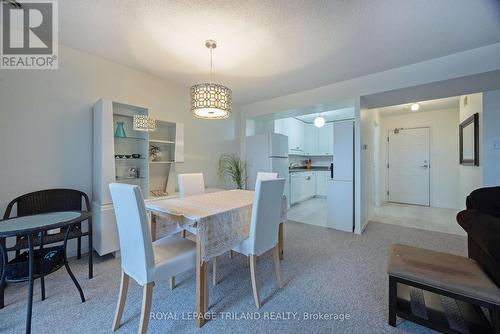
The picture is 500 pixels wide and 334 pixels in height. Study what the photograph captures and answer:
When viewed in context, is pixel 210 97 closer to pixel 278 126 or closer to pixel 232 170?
pixel 232 170

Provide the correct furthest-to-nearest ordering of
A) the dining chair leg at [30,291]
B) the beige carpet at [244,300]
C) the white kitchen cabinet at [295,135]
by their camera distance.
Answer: the white kitchen cabinet at [295,135]
the beige carpet at [244,300]
the dining chair leg at [30,291]

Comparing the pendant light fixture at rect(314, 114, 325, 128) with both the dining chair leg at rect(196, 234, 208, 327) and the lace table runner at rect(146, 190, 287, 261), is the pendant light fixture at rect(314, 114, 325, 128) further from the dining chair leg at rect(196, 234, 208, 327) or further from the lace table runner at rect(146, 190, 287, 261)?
the dining chair leg at rect(196, 234, 208, 327)

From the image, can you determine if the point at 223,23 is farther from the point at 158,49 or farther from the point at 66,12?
the point at 66,12

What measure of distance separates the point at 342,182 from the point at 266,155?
5.03 feet

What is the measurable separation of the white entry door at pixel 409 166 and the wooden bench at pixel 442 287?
4.59 m

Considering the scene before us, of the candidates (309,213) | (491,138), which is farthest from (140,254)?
(491,138)

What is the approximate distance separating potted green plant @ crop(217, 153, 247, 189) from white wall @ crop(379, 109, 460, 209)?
4521mm

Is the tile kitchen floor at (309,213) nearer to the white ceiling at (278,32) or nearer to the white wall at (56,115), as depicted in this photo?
the white ceiling at (278,32)

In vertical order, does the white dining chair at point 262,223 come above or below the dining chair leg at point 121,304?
above

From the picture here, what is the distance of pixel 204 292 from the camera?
1456 millimetres

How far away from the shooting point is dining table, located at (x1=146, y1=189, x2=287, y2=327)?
1.44 metres

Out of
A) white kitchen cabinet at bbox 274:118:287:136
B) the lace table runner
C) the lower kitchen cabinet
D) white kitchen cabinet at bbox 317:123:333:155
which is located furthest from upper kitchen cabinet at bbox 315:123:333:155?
the lace table runner


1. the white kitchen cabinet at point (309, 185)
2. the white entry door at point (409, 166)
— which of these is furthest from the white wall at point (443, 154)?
the white kitchen cabinet at point (309, 185)

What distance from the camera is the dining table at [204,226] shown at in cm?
144
